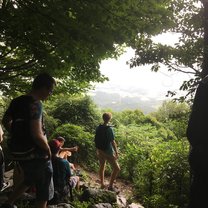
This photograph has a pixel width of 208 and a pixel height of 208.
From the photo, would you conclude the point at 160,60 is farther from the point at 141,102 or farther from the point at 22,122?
the point at 141,102

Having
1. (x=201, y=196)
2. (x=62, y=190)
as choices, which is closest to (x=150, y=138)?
(x=62, y=190)

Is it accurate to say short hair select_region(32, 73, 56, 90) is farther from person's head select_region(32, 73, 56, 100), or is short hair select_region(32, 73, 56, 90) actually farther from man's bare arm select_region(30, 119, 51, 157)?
man's bare arm select_region(30, 119, 51, 157)

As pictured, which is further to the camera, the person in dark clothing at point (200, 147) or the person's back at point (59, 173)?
the person's back at point (59, 173)

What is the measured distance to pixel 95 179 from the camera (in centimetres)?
907

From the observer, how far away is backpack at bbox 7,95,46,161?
316 centimetres

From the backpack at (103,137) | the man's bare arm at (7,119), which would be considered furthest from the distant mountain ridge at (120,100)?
the man's bare arm at (7,119)

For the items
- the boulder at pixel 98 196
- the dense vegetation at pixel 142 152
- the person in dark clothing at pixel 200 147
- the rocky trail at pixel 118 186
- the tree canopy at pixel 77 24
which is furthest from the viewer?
the dense vegetation at pixel 142 152

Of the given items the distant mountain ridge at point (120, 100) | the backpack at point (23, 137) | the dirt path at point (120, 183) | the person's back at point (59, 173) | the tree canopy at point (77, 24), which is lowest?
the dirt path at point (120, 183)

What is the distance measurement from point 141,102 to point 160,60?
284 feet

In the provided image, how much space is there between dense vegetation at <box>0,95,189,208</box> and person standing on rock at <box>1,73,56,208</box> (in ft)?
11.3

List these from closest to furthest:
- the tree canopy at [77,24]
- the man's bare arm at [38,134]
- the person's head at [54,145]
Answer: the man's bare arm at [38,134]
the tree canopy at [77,24]
the person's head at [54,145]

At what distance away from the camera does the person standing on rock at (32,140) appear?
10.4 ft

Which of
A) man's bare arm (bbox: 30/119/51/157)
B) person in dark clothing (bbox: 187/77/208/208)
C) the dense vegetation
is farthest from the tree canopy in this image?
the dense vegetation

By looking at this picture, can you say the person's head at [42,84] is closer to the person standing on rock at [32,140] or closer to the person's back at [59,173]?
the person standing on rock at [32,140]
